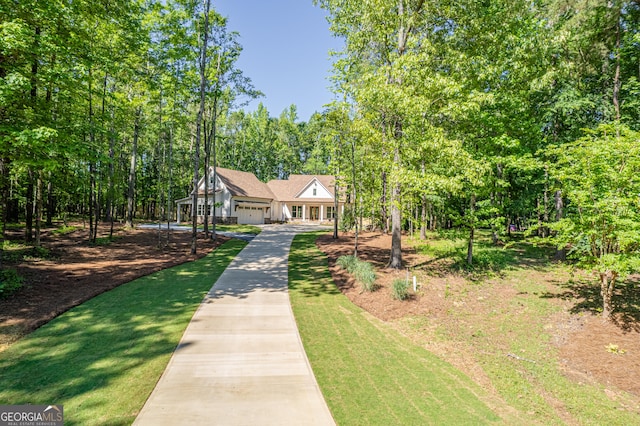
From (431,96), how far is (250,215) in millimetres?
30171

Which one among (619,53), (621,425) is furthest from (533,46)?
(621,425)

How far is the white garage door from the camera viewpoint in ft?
124

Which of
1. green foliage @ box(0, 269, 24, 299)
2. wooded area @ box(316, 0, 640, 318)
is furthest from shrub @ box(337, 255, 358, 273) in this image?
Answer: green foliage @ box(0, 269, 24, 299)

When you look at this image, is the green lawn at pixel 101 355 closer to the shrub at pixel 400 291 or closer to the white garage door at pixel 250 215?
the shrub at pixel 400 291

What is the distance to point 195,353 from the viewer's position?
21.7 feet

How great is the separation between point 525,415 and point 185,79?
23786mm

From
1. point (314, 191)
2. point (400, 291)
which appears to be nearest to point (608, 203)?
point (400, 291)

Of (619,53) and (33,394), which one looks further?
(619,53)

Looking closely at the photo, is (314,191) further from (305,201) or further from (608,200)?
(608,200)

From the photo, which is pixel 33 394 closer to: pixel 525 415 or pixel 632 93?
pixel 525 415

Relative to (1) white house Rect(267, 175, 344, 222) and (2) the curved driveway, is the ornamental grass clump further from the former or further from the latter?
(1) white house Rect(267, 175, 344, 222)

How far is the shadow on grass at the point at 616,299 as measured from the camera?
8719mm

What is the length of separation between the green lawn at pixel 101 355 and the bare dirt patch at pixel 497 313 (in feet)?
20.4

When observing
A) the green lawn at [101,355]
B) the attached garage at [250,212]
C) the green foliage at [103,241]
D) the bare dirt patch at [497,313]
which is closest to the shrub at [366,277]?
the bare dirt patch at [497,313]
